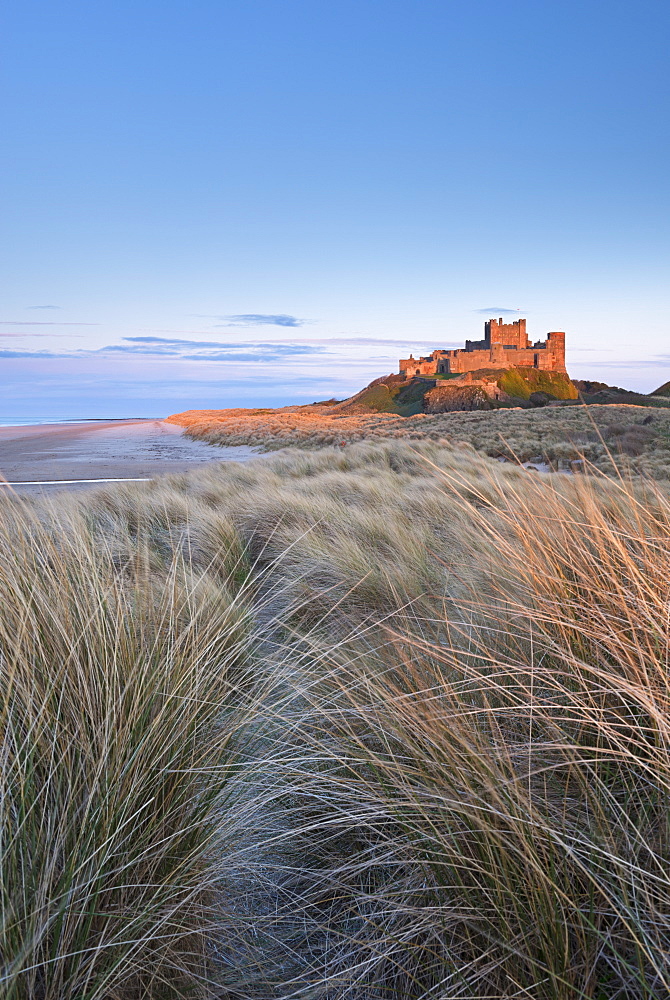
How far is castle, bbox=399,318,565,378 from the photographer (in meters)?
95.9

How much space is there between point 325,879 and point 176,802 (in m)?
0.38

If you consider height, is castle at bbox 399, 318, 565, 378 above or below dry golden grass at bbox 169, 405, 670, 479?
above

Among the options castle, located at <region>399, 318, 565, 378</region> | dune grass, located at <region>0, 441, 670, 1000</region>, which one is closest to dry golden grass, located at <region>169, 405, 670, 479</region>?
dune grass, located at <region>0, 441, 670, 1000</region>

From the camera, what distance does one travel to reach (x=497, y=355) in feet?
317

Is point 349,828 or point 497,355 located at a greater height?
point 497,355

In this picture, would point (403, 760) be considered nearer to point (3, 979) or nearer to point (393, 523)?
point (3, 979)

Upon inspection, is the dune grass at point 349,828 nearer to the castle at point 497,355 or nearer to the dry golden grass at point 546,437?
the dry golden grass at point 546,437

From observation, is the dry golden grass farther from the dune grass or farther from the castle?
the castle

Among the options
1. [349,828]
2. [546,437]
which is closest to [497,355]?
[546,437]

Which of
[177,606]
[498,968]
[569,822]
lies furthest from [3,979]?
[177,606]

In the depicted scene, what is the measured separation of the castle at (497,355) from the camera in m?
95.9

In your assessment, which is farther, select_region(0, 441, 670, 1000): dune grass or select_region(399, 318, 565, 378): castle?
select_region(399, 318, 565, 378): castle

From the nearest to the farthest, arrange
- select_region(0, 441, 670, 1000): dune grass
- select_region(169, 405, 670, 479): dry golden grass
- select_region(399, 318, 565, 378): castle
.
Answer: select_region(0, 441, 670, 1000): dune grass
select_region(169, 405, 670, 479): dry golden grass
select_region(399, 318, 565, 378): castle

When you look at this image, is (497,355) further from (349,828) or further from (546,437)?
(349,828)
